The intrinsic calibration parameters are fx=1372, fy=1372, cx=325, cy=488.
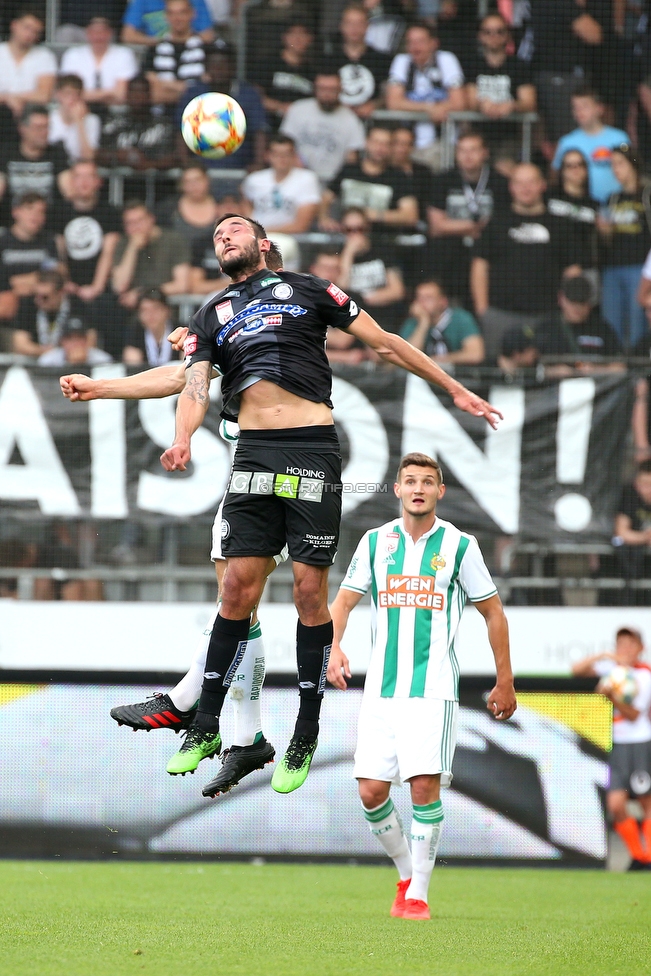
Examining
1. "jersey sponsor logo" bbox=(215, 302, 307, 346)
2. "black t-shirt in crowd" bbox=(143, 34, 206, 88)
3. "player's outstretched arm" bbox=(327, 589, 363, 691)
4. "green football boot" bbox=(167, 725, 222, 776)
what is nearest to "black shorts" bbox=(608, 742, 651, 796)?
"player's outstretched arm" bbox=(327, 589, 363, 691)

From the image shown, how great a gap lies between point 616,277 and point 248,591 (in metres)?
7.26

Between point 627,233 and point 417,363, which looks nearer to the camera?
point 417,363

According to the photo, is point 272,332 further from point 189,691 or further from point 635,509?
point 635,509

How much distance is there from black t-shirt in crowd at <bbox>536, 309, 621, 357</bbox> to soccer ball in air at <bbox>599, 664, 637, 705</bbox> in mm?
2832

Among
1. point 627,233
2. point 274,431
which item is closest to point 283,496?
point 274,431

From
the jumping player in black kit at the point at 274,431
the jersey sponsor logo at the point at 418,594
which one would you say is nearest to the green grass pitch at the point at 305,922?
the jumping player in black kit at the point at 274,431

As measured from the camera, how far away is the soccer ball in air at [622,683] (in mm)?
10680

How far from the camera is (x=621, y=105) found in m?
12.8

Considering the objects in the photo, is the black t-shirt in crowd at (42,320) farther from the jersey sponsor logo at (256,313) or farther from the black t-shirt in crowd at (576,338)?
the jersey sponsor logo at (256,313)

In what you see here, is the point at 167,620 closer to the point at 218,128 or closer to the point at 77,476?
the point at 77,476

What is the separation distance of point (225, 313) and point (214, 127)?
3.78 ft

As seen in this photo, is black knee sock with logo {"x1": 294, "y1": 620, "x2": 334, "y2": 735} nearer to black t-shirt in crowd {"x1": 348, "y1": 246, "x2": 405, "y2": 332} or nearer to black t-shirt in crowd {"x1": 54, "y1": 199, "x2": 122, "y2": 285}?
black t-shirt in crowd {"x1": 348, "y1": 246, "x2": 405, "y2": 332}

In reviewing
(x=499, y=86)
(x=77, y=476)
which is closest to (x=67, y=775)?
(x=77, y=476)

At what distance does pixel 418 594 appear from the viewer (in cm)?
748
